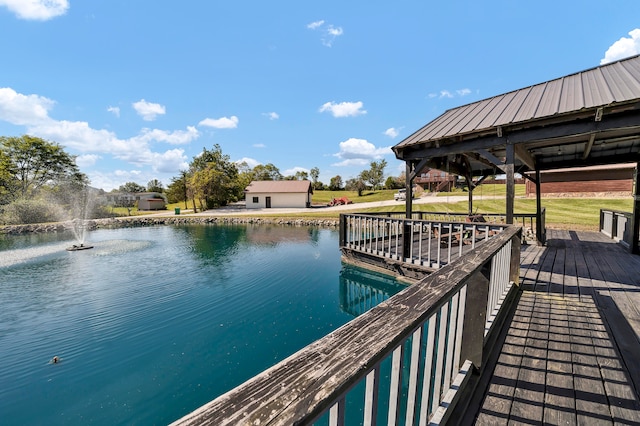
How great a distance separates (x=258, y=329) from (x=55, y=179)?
154ft

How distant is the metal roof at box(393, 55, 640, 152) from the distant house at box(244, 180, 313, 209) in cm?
2997

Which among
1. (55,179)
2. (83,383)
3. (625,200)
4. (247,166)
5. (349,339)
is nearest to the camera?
(349,339)

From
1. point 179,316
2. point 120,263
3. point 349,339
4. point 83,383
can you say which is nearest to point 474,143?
point 349,339

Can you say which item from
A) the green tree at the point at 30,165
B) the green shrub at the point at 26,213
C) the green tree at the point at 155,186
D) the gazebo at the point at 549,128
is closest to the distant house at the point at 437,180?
the gazebo at the point at 549,128

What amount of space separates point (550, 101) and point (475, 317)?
5570mm

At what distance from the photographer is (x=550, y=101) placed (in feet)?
17.1

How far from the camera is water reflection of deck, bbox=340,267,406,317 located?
5930 millimetres

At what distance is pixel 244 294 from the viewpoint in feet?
22.3

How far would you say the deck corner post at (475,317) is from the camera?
194 centimetres

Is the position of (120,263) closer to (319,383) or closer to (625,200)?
(319,383)

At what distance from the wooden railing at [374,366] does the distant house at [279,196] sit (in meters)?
35.0

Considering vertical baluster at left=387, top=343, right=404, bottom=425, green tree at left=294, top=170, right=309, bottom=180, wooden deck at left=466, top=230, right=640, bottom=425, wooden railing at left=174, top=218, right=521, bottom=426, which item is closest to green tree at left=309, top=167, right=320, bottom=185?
green tree at left=294, top=170, right=309, bottom=180

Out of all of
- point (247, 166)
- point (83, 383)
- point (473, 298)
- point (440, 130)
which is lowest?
point (83, 383)

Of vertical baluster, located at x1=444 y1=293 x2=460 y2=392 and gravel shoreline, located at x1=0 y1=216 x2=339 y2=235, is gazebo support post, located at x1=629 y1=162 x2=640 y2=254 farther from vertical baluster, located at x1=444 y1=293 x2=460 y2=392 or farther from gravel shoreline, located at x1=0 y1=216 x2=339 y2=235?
gravel shoreline, located at x1=0 y1=216 x2=339 y2=235
